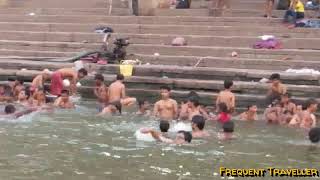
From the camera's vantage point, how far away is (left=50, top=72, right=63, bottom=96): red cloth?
54.5 ft

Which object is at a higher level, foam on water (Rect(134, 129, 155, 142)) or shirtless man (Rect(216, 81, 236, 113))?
shirtless man (Rect(216, 81, 236, 113))

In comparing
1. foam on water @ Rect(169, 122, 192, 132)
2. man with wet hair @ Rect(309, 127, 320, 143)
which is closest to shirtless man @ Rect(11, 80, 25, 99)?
foam on water @ Rect(169, 122, 192, 132)

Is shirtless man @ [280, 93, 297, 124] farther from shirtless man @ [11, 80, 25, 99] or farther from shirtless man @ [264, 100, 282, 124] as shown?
shirtless man @ [11, 80, 25, 99]

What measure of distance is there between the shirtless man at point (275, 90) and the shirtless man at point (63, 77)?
15.7 ft

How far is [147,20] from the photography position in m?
21.6

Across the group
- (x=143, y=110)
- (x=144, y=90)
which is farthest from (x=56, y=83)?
(x=143, y=110)

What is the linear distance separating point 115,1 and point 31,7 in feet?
10.9

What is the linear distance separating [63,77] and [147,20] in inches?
222

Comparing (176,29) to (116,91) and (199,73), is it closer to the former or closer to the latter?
(199,73)

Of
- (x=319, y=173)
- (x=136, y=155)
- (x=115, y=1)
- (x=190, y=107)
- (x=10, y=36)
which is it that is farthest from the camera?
(x=115, y=1)

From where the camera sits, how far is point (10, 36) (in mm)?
21984

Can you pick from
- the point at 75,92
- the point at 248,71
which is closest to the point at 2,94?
the point at 75,92

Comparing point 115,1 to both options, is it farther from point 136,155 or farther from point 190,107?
point 136,155

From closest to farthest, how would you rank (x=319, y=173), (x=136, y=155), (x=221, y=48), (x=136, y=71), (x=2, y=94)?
(x=319, y=173)
(x=136, y=155)
(x=2, y=94)
(x=136, y=71)
(x=221, y=48)
